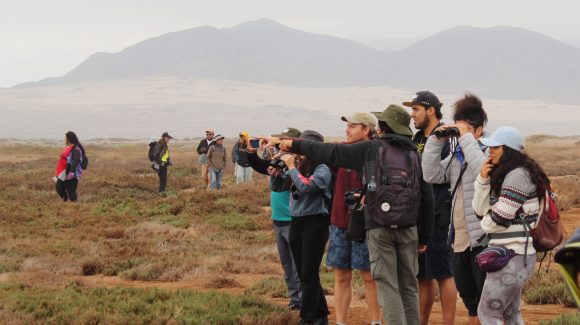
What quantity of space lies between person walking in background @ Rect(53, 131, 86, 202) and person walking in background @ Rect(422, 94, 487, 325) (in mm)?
11970

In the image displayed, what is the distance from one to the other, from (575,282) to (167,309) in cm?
602

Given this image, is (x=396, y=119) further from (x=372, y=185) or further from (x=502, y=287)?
(x=502, y=287)

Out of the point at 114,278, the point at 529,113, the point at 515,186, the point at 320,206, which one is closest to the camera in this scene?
the point at 515,186

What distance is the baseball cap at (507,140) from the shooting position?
5527 millimetres

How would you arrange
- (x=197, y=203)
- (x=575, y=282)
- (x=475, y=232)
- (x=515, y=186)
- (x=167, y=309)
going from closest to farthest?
(x=575, y=282) < (x=515, y=186) < (x=475, y=232) < (x=167, y=309) < (x=197, y=203)

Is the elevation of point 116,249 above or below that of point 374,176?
below

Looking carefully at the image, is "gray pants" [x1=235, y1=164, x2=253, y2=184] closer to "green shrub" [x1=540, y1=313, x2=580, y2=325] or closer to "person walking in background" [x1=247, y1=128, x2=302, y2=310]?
"person walking in background" [x1=247, y1=128, x2=302, y2=310]

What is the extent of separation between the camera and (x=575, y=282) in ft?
9.01

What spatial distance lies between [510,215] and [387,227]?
110 centimetres

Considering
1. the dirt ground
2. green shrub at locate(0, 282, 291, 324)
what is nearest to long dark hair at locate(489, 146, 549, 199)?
the dirt ground

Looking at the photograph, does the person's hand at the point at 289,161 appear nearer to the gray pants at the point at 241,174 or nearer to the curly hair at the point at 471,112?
the curly hair at the point at 471,112

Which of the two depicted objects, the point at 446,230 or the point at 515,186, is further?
the point at 446,230

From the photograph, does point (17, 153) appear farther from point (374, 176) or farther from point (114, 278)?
point (374, 176)

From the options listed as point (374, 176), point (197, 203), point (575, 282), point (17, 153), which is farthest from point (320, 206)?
point (17, 153)
